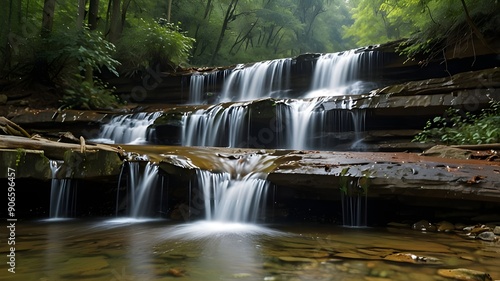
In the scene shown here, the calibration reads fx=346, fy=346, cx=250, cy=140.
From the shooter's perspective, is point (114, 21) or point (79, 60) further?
point (114, 21)

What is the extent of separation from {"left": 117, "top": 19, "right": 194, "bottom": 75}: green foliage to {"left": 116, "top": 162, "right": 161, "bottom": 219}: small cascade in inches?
374

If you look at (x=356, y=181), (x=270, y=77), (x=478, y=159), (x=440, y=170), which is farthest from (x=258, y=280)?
(x=270, y=77)

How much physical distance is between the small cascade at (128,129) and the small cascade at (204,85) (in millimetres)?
3264

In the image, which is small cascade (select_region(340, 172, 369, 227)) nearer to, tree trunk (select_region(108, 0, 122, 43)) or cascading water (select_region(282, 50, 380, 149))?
cascading water (select_region(282, 50, 380, 149))

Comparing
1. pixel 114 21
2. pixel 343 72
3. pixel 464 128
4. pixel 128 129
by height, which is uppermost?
pixel 114 21

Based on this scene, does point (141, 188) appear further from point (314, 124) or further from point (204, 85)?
point (204, 85)

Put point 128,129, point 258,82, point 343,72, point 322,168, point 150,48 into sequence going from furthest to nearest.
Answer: point 150,48 → point 258,82 → point 343,72 → point 128,129 → point 322,168

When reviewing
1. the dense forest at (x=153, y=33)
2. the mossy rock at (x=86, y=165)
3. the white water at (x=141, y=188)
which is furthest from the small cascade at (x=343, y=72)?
the mossy rock at (x=86, y=165)

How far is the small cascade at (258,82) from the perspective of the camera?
538 inches

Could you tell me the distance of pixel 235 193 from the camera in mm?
5602

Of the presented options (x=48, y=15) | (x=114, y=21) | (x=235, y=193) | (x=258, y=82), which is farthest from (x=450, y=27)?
(x=114, y=21)

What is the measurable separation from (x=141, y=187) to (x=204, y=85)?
9.02 metres

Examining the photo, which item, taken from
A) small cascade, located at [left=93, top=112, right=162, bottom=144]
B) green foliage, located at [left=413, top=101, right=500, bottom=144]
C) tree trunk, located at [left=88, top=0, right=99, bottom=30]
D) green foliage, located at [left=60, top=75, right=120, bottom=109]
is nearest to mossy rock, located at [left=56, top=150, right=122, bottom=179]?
small cascade, located at [left=93, top=112, right=162, bottom=144]

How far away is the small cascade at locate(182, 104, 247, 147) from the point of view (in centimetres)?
967
